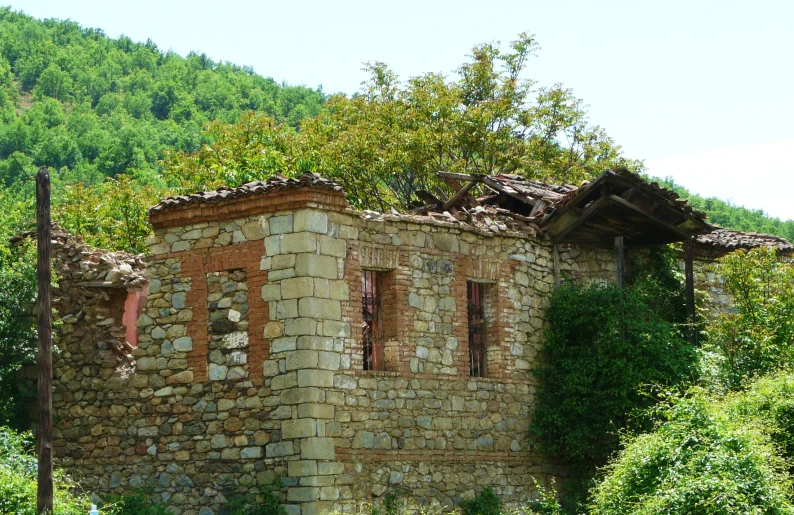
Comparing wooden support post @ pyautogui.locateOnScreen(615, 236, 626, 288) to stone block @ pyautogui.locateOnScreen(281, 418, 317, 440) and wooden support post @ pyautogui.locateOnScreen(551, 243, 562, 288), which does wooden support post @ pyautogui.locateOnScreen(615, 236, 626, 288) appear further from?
stone block @ pyautogui.locateOnScreen(281, 418, 317, 440)

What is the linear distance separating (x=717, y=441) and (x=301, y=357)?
17.7 feet

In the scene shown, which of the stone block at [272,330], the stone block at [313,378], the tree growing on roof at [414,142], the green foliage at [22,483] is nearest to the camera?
the green foliage at [22,483]

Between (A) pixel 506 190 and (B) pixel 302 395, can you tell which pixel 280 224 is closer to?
(B) pixel 302 395

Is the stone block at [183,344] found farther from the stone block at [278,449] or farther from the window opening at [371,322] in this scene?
the window opening at [371,322]

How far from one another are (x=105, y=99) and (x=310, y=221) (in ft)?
149

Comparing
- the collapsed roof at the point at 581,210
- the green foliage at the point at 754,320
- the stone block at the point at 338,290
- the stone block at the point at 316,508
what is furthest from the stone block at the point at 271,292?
the green foliage at the point at 754,320

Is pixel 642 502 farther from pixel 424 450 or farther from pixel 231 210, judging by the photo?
pixel 231 210

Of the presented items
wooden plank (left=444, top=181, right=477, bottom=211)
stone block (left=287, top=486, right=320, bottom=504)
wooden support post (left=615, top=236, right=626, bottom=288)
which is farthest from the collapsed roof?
stone block (left=287, top=486, right=320, bottom=504)

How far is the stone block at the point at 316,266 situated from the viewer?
50.5ft

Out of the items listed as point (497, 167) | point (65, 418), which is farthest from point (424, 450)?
point (497, 167)

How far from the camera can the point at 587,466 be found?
18562 mm

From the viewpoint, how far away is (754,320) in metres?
19.9

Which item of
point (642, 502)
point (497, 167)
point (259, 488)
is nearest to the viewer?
point (642, 502)

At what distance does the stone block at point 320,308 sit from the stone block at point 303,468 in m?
1.90
